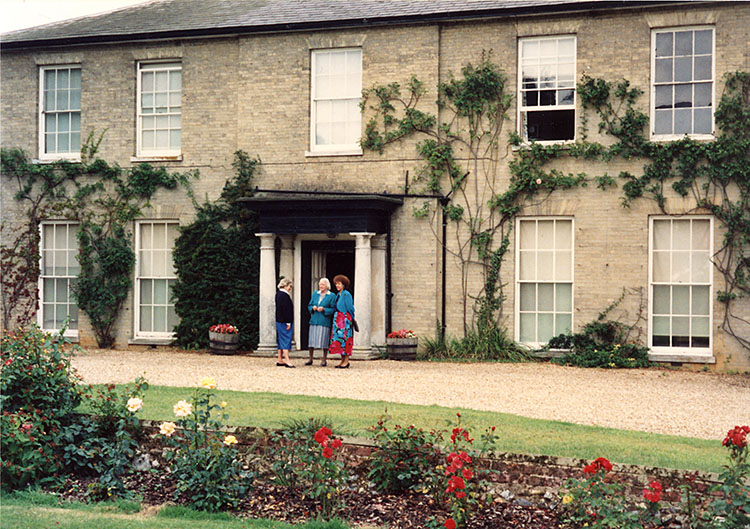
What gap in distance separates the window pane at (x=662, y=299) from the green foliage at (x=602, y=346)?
613 mm

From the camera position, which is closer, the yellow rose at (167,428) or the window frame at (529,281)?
the yellow rose at (167,428)

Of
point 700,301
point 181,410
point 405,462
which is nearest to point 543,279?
point 700,301

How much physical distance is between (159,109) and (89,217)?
9.73 feet

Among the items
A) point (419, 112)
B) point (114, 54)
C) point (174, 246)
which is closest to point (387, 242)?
point (419, 112)

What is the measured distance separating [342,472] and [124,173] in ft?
48.8

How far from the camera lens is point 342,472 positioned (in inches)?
292

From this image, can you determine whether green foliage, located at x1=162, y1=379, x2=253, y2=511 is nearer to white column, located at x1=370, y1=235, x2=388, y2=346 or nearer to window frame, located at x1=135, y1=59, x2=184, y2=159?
white column, located at x1=370, y1=235, x2=388, y2=346

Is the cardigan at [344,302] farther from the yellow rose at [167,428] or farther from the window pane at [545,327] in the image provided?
the yellow rose at [167,428]

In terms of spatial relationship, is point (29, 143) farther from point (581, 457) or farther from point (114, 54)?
point (581, 457)

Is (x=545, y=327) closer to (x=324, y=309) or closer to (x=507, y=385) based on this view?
(x=507, y=385)

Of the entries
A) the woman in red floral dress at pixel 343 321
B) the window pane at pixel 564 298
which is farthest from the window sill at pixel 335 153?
the window pane at pixel 564 298

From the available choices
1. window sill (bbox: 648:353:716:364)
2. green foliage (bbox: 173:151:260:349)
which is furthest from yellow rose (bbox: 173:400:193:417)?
window sill (bbox: 648:353:716:364)

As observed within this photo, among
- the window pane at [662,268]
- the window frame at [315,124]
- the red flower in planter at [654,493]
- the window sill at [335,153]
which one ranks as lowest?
the red flower in planter at [654,493]

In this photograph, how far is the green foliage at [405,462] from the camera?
7.52m
